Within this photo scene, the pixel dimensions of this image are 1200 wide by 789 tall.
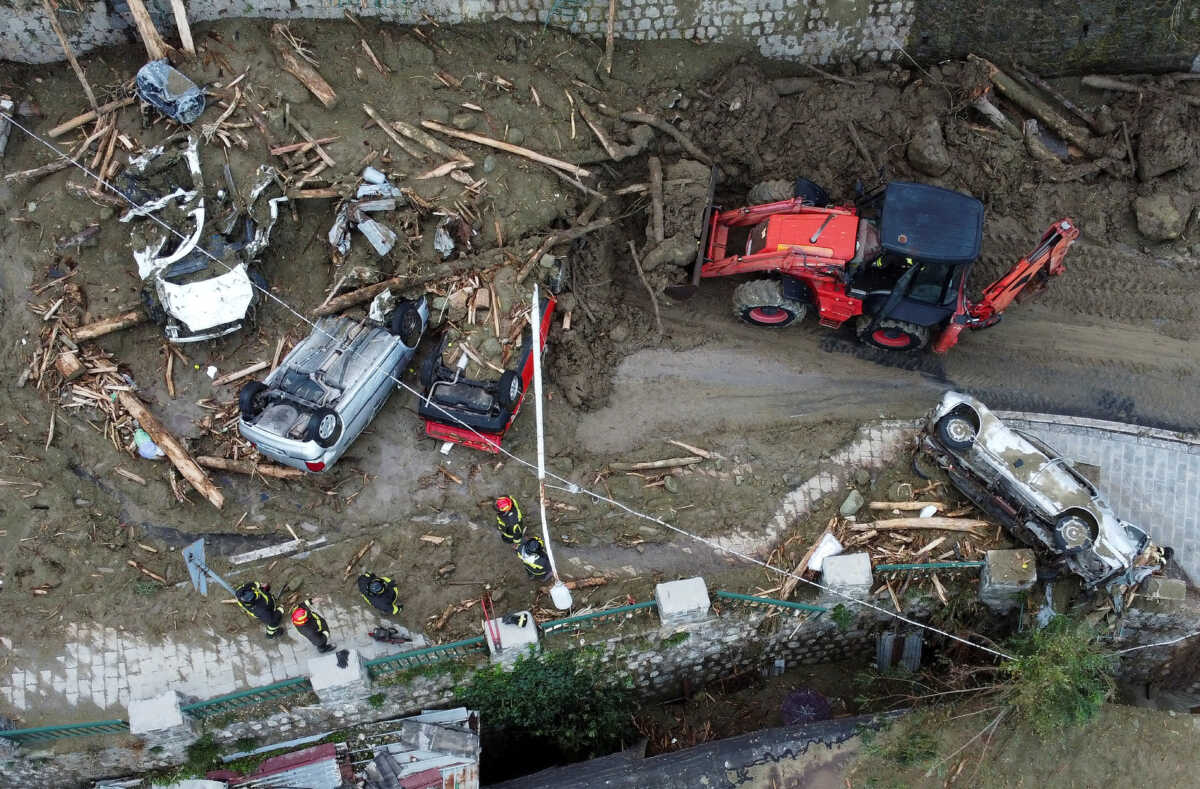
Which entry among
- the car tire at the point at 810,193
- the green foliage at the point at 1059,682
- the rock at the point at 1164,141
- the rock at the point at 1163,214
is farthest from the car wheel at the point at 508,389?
the rock at the point at 1164,141

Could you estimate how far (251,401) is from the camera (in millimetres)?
12086

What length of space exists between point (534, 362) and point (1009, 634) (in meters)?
7.98

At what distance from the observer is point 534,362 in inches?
511

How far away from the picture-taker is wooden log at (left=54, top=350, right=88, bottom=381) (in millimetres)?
12836

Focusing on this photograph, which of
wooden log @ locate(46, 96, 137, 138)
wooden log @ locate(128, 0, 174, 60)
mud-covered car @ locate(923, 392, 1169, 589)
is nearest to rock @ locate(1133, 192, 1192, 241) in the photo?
mud-covered car @ locate(923, 392, 1169, 589)

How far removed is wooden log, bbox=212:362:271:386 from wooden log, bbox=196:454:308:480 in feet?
4.04

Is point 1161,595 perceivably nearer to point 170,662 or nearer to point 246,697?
point 246,697

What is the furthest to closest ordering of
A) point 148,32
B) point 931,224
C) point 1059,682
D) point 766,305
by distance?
1. point 766,305
2. point 148,32
3. point 931,224
4. point 1059,682

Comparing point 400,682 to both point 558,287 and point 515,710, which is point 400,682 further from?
point 558,287

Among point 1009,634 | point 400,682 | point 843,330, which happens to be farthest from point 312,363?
point 1009,634

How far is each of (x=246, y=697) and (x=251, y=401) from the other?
3.93 m

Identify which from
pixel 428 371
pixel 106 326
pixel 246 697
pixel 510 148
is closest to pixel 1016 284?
pixel 510 148

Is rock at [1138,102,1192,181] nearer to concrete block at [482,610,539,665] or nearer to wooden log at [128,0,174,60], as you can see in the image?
concrete block at [482,610,539,665]

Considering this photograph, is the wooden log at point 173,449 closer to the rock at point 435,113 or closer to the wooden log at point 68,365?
the wooden log at point 68,365
